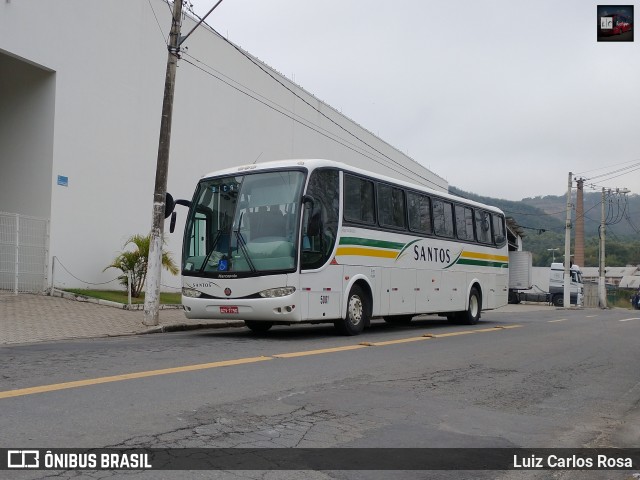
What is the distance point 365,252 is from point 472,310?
6.68 metres

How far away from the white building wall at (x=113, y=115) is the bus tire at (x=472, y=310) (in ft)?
34.5

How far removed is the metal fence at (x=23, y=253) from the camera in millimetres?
17906

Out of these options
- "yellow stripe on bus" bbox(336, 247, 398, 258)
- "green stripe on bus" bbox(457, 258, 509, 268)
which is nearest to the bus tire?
"green stripe on bus" bbox(457, 258, 509, 268)

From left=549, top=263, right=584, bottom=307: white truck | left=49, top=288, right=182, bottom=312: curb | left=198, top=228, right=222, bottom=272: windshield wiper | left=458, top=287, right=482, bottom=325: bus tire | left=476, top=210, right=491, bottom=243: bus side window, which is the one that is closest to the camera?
left=198, top=228, right=222, bottom=272: windshield wiper

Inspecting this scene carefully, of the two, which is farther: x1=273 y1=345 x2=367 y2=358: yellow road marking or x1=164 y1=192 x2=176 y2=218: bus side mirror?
x1=164 y1=192 x2=176 y2=218: bus side mirror

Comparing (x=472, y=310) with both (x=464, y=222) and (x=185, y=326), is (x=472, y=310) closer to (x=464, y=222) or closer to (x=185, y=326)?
(x=464, y=222)

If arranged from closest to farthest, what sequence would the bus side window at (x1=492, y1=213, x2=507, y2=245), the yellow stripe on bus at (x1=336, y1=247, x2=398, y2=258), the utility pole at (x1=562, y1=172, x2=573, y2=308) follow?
the yellow stripe on bus at (x1=336, y1=247, x2=398, y2=258) → the bus side window at (x1=492, y1=213, x2=507, y2=245) → the utility pole at (x1=562, y1=172, x2=573, y2=308)

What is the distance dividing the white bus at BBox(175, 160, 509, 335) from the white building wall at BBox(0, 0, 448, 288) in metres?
7.85

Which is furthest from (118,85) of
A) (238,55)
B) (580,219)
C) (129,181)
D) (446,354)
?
(580,219)

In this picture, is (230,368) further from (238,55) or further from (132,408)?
(238,55)

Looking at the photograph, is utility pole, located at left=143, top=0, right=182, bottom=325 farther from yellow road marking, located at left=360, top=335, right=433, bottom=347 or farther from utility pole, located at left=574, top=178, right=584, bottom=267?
utility pole, located at left=574, top=178, right=584, bottom=267

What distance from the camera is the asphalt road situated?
5.18 meters

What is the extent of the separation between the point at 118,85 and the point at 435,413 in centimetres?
1761

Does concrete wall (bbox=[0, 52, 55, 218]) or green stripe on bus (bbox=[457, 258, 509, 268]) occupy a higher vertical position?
concrete wall (bbox=[0, 52, 55, 218])
